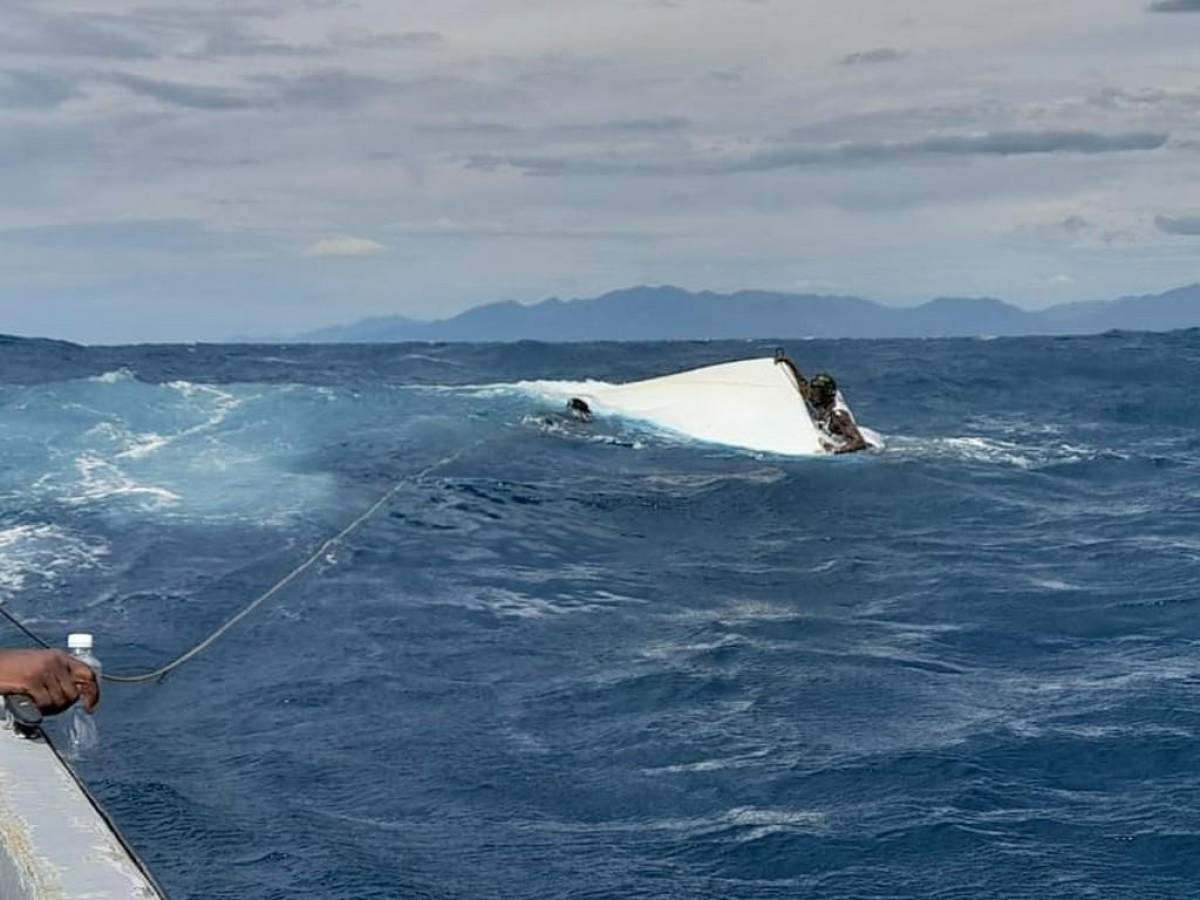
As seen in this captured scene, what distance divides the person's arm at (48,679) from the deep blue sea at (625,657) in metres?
2.29

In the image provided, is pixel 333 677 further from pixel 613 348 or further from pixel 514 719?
pixel 613 348

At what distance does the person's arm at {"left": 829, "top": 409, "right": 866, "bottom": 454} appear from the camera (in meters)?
29.4

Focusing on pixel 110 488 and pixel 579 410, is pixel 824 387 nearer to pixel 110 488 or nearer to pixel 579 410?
pixel 579 410

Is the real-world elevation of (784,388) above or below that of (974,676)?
above

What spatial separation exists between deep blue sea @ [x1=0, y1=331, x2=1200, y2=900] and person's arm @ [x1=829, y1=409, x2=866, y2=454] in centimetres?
54

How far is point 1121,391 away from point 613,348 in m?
37.3

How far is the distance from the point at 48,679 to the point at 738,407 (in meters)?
26.0

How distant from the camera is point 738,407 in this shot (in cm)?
3216

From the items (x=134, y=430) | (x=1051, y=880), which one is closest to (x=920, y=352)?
(x=134, y=430)

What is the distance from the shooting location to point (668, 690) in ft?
44.1

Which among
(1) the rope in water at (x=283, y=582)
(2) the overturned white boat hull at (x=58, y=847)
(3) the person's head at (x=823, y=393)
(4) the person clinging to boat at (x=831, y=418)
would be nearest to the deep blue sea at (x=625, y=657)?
(1) the rope in water at (x=283, y=582)

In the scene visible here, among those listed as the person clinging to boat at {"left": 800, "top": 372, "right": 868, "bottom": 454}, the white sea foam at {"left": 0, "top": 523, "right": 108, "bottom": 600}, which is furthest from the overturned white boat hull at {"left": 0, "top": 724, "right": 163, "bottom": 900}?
the person clinging to boat at {"left": 800, "top": 372, "right": 868, "bottom": 454}

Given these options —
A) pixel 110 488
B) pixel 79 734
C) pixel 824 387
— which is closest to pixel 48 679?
pixel 79 734

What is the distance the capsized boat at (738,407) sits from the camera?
2994 centimetres
